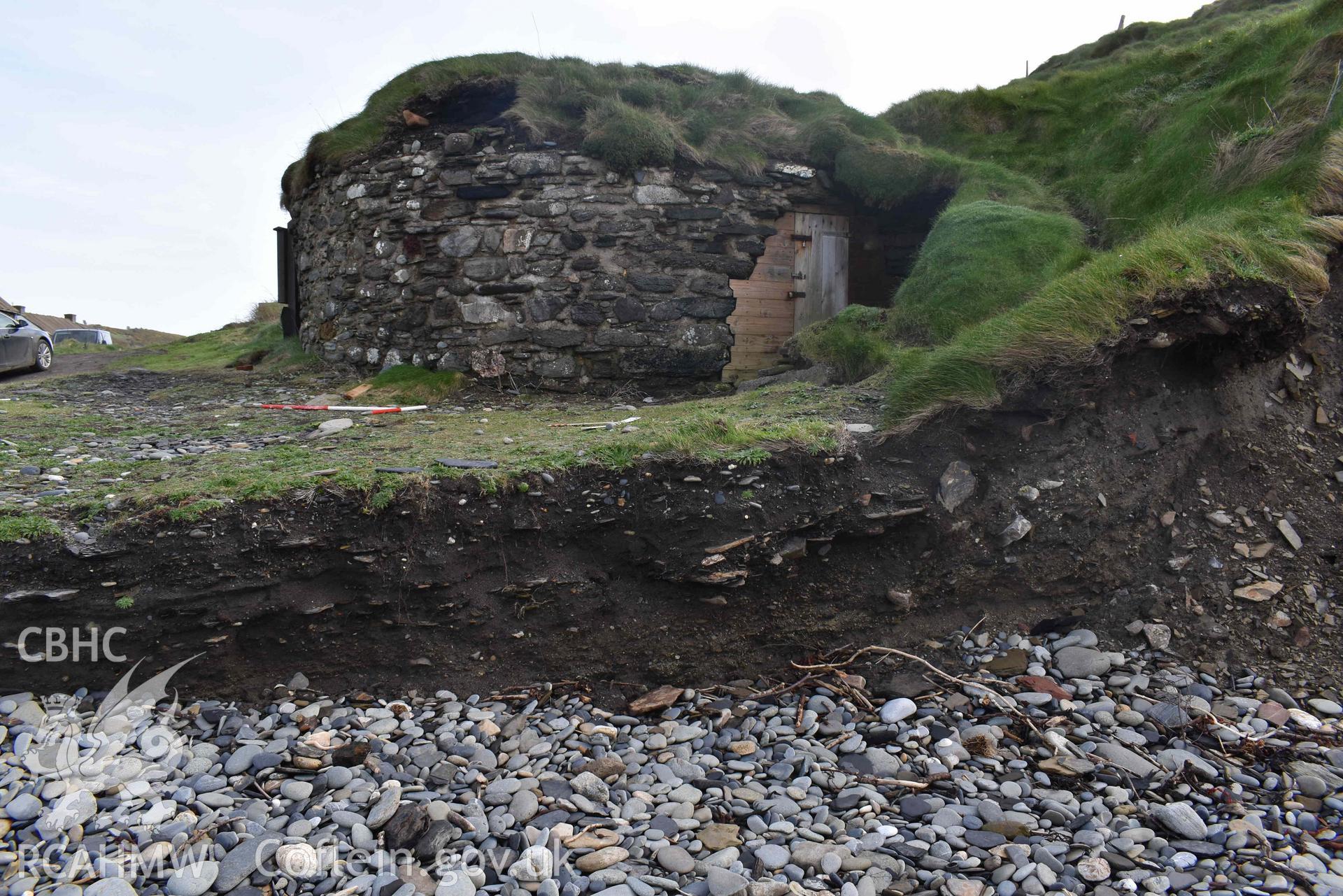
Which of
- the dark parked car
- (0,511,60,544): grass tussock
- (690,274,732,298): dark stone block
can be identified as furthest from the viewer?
the dark parked car

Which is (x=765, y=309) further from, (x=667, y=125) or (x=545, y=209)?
(x=545, y=209)

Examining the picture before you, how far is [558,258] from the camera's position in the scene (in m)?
8.49

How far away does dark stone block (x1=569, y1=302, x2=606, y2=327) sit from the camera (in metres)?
8.52

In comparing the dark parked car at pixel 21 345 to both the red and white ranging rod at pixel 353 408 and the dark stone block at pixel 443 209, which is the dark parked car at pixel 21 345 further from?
the dark stone block at pixel 443 209

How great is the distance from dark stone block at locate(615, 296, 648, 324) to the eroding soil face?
413cm

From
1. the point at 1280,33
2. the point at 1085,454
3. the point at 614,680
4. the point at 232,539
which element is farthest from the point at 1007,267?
the point at 232,539

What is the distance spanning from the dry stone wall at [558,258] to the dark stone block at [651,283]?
0.01 metres

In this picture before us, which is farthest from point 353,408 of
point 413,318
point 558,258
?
point 558,258

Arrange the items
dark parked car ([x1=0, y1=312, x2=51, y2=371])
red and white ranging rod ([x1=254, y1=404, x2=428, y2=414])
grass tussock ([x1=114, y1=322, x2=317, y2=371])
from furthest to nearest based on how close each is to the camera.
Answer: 1. dark parked car ([x1=0, y1=312, x2=51, y2=371])
2. grass tussock ([x1=114, y1=322, x2=317, y2=371])
3. red and white ranging rod ([x1=254, y1=404, x2=428, y2=414])

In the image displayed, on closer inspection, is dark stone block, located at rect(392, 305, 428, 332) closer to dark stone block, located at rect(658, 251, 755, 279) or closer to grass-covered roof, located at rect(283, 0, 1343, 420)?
grass-covered roof, located at rect(283, 0, 1343, 420)

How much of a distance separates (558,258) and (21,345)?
8.85 metres

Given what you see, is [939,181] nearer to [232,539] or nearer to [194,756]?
[232,539]

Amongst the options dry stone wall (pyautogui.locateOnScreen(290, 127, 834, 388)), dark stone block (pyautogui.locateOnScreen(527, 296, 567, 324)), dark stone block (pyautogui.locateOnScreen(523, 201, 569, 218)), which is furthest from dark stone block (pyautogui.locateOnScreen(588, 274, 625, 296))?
dark stone block (pyautogui.locateOnScreen(523, 201, 569, 218))

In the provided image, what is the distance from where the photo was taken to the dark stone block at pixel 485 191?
8.53 m
